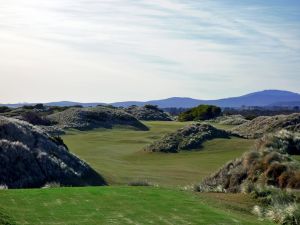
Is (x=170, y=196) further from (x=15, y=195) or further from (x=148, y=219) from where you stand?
(x=15, y=195)

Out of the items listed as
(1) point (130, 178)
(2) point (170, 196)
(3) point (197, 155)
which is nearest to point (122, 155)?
(3) point (197, 155)

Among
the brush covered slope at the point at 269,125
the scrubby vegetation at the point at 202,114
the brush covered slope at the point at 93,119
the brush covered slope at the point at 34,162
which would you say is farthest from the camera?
the scrubby vegetation at the point at 202,114

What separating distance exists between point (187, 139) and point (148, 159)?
692 centimetres

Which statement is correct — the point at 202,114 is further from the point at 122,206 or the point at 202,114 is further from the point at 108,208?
the point at 108,208

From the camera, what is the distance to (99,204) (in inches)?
578

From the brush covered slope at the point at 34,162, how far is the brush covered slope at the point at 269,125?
2789 centimetres

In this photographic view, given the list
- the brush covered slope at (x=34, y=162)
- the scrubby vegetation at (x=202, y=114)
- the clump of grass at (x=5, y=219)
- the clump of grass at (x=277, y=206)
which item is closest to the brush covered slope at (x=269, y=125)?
the brush covered slope at (x=34, y=162)

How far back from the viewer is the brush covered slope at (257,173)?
22.7 meters

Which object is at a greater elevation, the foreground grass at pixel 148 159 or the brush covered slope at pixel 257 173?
the brush covered slope at pixel 257 173

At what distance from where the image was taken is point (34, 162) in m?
25.7

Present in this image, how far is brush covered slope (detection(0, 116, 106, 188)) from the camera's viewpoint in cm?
2434

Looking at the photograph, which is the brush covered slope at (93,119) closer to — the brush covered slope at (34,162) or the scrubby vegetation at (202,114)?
the scrubby vegetation at (202,114)

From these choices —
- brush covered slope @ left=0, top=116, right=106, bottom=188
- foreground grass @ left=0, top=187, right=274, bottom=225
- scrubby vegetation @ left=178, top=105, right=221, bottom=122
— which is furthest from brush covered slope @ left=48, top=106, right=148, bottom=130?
foreground grass @ left=0, top=187, right=274, bottom=225

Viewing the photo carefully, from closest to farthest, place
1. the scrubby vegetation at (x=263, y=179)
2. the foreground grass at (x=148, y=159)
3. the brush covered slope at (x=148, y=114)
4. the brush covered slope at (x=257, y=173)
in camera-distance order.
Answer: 1. the scrubby vegetation at (x=263, y=179)
2. the brush covered slope at (x=257, y=173)
3. the foreground grass at (x=148, y=159)
4. the brush covered slope at (x=148, y=114)
